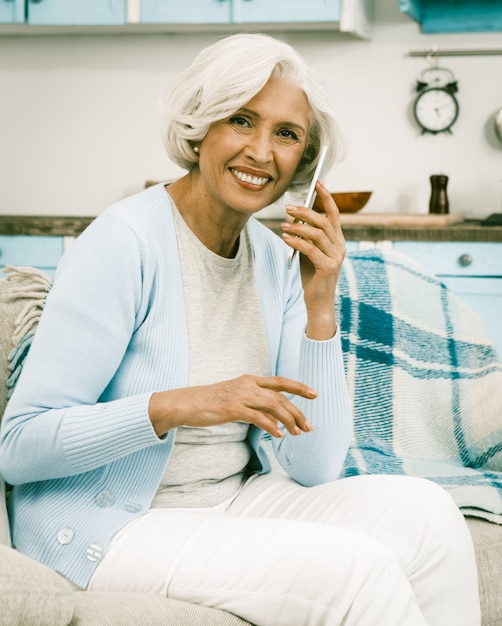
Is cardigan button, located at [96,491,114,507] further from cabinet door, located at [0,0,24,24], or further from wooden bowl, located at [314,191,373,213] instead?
cabinet door, located at [0,0,24,24]

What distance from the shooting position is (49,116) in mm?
3896

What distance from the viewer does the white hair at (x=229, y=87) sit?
1429mm

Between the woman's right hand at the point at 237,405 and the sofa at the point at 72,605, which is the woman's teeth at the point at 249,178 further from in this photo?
the sofa at the point at 72,605

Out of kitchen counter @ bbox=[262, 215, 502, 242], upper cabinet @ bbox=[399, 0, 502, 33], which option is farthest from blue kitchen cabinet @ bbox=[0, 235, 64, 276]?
upper cabinet @ bbox=[399, 0, 502, 33]

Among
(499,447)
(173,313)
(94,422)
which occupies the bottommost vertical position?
(499,447)

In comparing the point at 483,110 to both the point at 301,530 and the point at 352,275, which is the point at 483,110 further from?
the point at 301,530

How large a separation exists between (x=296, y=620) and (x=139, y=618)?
210 mm

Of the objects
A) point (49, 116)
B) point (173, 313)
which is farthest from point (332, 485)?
point (49, 116)

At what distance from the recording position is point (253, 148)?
4.79ft

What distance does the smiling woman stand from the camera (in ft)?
4.07

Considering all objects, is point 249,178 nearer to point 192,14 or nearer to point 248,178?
point 248,178

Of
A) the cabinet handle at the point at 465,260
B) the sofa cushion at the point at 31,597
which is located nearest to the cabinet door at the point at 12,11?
the cabinet handle at the point at 465,260

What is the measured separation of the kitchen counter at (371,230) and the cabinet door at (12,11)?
77 cm

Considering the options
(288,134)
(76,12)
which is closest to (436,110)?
(76,12)
